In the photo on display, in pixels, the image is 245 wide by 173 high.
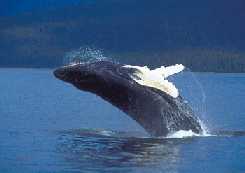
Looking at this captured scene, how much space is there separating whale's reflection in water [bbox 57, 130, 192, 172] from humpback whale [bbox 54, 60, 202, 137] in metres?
1.00

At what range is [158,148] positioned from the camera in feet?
76.5

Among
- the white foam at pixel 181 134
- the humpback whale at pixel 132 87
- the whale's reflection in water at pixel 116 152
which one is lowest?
the whale's reflection in water at pixel 116 152

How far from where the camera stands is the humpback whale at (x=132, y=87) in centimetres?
2509

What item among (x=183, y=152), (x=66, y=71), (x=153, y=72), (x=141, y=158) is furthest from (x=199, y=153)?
(x=66, y=71)

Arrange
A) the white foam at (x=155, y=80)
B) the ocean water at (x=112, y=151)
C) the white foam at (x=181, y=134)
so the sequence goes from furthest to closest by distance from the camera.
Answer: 1. the white foam at (x=181, y=134)
2. the white foam at (x=155, y=80)
3. the ocean water at (x=112, y=151)

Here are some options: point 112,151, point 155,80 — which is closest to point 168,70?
point 155,80

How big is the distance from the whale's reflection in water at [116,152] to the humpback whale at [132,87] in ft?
3.27

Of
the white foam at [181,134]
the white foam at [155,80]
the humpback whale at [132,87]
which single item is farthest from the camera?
the white foam at [181,134]

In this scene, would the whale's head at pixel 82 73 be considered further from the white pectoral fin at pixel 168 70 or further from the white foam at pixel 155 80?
the white pectoral fin at pixel 168 70

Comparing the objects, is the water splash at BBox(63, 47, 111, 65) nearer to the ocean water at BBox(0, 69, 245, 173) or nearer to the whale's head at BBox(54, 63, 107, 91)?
the whale's head at BBox(54, 63, 107, 91)

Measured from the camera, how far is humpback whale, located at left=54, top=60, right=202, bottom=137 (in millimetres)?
25094

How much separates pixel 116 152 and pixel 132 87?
3.37 meters

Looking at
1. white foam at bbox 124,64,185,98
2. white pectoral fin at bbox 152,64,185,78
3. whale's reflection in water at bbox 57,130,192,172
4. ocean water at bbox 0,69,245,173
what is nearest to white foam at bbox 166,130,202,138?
ocean water at bbox 0,69,245,173

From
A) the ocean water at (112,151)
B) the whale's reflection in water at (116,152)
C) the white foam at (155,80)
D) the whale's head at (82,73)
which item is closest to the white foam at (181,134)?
the ocean water at (112,151)
